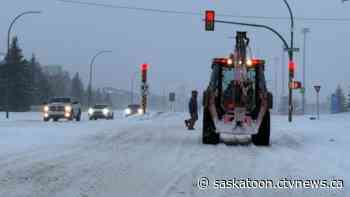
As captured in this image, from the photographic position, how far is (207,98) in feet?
71.5

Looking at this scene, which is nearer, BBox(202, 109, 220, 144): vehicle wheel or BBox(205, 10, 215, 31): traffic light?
BBox(202, 109, 220, 144): vehicle wheel

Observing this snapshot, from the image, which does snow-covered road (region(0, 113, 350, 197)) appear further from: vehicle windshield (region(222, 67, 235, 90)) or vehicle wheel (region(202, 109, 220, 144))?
A: vehicle windshield (region(222, 67, 235, 90))

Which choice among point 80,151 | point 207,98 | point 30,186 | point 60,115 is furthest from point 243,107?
point 60,115

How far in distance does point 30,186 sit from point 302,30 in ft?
293

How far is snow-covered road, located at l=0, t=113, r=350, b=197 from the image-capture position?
10.7 m

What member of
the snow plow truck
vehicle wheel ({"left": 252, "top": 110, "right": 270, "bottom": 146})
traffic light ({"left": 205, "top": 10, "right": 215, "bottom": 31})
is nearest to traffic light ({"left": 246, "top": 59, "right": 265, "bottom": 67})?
the snow plow truck

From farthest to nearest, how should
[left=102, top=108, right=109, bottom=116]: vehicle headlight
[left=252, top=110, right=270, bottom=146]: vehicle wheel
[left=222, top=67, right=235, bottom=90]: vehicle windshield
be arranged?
1. [left=102, top=108, right=109, bottom=116]: vehicle headlight
2. [left=222, top=67, right=235, bottom=90]: vehicle windshield
3. [left=252, top=110, right=270, bottom=146]: vehicle wheel

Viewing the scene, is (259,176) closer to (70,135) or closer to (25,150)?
(25,150)

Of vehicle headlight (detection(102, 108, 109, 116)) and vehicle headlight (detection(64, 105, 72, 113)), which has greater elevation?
vehicle headlight (detection(64, 105, 72, 113))

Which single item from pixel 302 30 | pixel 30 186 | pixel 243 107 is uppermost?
pixel 302 30

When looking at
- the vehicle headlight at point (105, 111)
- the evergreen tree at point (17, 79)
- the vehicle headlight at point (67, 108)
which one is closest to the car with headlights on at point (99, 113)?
the vehicle headlight at point (105, 111)

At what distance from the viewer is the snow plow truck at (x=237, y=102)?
21.4 metres

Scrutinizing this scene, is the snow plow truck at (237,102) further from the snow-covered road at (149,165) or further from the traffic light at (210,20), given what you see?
the traffic light at (210,20)

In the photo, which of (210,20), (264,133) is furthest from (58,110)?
(264,133)
